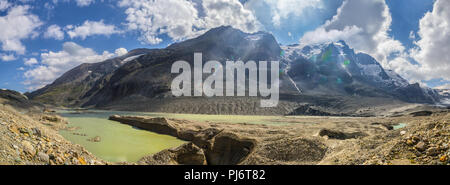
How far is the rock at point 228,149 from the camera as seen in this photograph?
15195 millimetres

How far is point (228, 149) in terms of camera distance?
52.7 feet

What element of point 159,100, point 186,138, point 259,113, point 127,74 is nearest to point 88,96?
point 127,74

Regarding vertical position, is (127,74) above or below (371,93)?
above

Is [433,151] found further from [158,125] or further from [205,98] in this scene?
[205,98]

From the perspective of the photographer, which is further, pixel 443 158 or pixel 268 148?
pixel 268 148

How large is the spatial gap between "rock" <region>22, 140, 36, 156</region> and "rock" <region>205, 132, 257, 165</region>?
412 inches

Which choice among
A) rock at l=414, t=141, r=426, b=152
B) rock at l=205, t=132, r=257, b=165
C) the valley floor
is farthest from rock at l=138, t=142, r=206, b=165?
rock at l=414, t=141, r=426, b=152

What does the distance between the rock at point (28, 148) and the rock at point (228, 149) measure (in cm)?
1046

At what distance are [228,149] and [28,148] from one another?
1140cm

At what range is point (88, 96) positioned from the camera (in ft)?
561

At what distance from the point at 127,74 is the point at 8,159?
569 ft

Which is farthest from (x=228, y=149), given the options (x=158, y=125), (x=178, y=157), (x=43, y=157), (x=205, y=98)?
(x=205, y=98)

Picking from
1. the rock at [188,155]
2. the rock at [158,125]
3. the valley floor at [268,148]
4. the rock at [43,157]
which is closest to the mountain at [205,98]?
the rock at [158,125]
